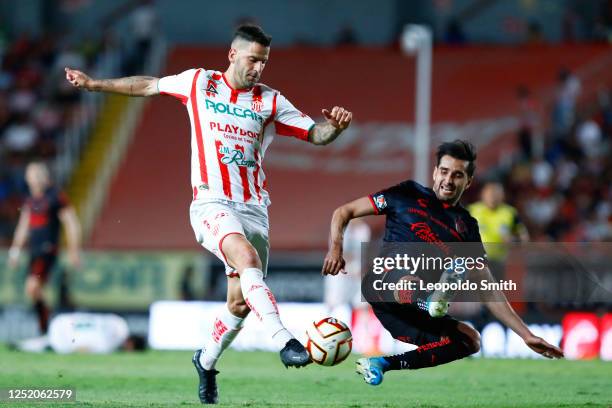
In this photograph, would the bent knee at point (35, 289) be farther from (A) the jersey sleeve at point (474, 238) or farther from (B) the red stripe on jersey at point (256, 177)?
(A) the jersey sleeve at point (474, 238)

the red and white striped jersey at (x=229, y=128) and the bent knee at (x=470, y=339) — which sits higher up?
the red and white striped jersey at (x=229, y=128)

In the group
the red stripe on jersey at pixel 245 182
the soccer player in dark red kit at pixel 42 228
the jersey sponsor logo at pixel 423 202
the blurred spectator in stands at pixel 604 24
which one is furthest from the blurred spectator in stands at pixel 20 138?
the jersey sponsor logo at pixel 423 202

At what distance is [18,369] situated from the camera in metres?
11.9

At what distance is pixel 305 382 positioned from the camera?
10.9 m

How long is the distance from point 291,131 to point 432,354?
1.89 meters

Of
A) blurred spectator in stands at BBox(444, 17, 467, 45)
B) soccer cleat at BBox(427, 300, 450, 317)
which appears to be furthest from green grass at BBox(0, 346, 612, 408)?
blurred spectator in stands at BBox(444, 17, 467, 45)

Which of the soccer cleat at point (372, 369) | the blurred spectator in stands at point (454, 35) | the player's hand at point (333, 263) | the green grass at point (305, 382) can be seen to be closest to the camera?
the player's hand at point (333, 263)

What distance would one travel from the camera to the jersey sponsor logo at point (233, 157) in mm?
8555

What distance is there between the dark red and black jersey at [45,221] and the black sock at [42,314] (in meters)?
0.67

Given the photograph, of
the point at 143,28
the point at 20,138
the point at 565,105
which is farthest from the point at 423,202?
the point at 143,28

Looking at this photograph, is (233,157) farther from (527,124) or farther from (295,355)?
(527,124)

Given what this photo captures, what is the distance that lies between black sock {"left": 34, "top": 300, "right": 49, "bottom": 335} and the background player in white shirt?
21.5 ft

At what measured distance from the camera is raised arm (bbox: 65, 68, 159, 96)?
8.52 metres

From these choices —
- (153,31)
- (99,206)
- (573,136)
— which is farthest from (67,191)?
(573,136)
